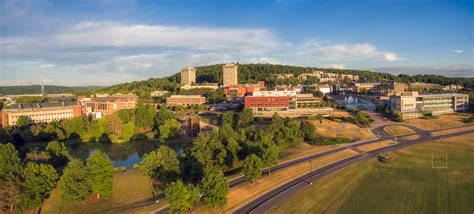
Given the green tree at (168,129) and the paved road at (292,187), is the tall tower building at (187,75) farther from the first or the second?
the paved road at (292,187)

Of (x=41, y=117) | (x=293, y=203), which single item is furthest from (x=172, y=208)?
(x=41, y=117)

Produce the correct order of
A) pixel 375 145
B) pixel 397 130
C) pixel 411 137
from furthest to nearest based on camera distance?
pixel 397 130
pixel 411 137
pixel 375 145

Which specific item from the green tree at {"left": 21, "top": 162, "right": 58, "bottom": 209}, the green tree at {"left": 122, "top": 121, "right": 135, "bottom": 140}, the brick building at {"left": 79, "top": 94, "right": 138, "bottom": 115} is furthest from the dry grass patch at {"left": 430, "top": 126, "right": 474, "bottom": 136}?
the brick building at {"left": 79, "top": 94, "right": 138, "bottom": 115}

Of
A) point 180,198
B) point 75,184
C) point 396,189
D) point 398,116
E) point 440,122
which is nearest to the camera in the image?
point 180,198

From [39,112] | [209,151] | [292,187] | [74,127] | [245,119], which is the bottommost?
[292,187]

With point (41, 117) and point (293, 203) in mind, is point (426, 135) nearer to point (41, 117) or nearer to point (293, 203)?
point (293, 203)

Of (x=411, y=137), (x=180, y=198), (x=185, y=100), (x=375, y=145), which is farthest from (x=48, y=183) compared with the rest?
(x=185, y=100)

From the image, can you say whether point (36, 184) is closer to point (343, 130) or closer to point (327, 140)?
point (327, 140)
